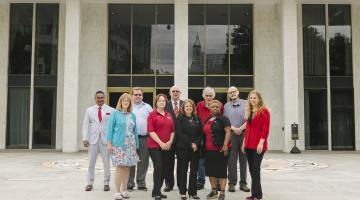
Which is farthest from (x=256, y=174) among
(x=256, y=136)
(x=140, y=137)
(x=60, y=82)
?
(x=60, y=82)

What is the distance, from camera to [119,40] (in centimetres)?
2008

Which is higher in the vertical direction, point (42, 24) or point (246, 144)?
point (42, 24)

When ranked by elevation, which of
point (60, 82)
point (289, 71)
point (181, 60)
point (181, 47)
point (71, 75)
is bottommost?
point (60, 82)

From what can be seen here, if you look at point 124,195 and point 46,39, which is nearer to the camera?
point 124,195

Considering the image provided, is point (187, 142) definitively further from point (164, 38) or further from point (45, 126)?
point (45, 126)

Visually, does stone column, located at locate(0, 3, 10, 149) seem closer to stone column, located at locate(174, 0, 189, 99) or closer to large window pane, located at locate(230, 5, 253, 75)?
stone column, located at locate(174, 0, 189, 99)

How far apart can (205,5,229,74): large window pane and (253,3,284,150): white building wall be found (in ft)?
4.86

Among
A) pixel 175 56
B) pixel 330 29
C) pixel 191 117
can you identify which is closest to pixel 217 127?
pixel 191 117

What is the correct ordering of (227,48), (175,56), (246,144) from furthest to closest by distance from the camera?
1. (227,48)
2. (175,56)
3. (246,144)

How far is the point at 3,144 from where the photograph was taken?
19359 mm

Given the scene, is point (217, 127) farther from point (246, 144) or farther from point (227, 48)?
point (227, 48)

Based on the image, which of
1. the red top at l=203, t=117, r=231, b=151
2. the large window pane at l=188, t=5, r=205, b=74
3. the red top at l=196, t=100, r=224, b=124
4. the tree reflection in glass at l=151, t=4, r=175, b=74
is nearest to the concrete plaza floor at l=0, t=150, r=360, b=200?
the red top at l=203, t=117, r=231, b=151

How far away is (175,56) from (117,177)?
39.8ft

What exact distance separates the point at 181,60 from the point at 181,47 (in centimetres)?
62
